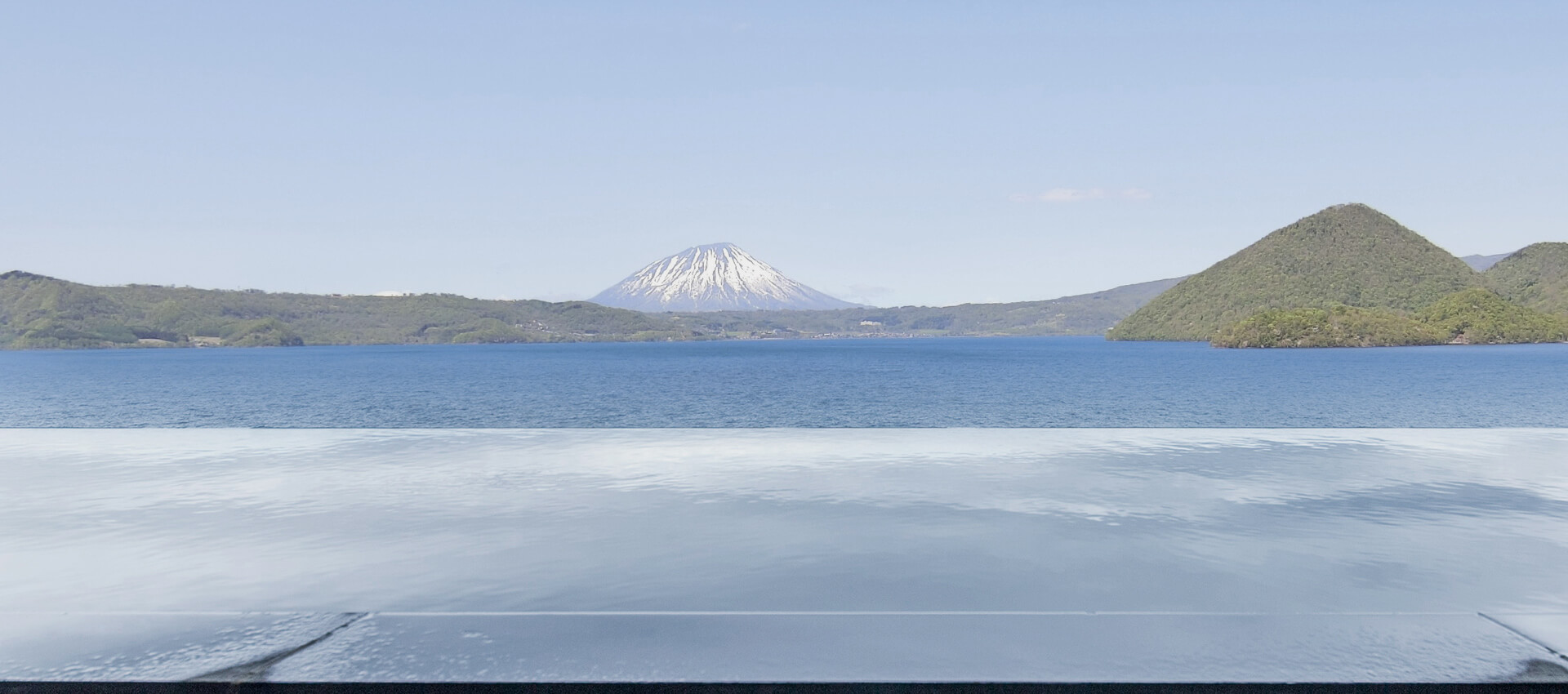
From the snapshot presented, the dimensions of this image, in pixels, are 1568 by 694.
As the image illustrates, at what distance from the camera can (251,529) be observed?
650 cm

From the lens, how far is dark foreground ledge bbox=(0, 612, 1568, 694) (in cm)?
336

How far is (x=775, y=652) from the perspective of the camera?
368 centimetres

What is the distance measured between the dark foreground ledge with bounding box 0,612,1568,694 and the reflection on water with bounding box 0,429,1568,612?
249mm

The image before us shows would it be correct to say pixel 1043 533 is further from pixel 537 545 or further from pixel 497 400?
pixel 497 400

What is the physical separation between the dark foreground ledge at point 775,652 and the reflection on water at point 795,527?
0.82 feet

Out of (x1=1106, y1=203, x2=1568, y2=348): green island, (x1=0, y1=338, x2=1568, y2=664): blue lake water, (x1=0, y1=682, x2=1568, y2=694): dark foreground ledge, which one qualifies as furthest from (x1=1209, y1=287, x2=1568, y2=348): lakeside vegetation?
(x1=0, y1=682, x2=1568, y2=694): dark foreground ledge

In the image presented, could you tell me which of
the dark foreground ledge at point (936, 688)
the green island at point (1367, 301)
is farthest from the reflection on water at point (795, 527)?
the green island at point (1367, 301)

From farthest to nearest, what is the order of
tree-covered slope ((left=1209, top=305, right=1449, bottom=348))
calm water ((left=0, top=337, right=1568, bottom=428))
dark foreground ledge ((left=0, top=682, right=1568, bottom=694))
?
tree-covered slope ((left=1209, top=305, right=1449, bottom=348))
calm water ((left=0, top=337, right=1568, bottom=428))
dark foreground ledge ((left=0, top=682, right=1568, bottom=694))

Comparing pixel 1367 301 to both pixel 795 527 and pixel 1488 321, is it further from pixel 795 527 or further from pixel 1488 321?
pixel 795 527

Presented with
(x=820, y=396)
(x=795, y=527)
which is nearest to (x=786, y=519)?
(x=795, y=527)

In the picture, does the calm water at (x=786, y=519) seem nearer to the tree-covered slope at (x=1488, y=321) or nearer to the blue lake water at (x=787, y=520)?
the blue lake water at (x=787, y=520)

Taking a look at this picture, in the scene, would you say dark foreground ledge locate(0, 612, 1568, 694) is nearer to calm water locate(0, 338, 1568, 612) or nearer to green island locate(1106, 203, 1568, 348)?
calm water locate(0, 338, 1568, 612)

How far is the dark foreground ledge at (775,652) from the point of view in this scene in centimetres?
336

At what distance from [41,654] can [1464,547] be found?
6.89 meters
